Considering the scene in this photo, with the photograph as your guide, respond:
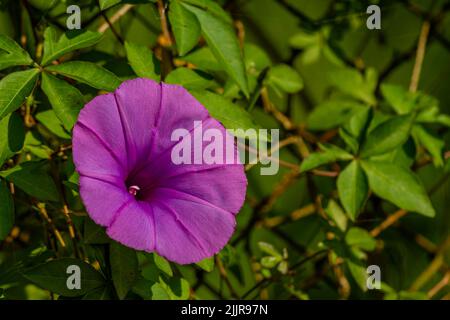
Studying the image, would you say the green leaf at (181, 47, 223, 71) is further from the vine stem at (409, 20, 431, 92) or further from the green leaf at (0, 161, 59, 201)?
the vine stem at (409, 20, 431, 92)

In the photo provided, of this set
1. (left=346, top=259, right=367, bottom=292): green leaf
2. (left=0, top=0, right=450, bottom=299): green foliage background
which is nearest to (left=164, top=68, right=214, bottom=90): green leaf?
(left=0, top=0, right=450, bottom=299): green foliage background

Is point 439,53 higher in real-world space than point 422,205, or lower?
higher

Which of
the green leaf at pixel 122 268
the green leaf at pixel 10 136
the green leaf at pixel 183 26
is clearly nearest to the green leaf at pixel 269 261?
the green leaf at pixel 122 268

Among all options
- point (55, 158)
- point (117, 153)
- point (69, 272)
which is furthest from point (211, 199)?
point (55, 158)

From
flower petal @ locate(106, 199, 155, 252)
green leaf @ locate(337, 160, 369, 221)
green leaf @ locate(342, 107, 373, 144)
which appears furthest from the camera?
green leaf @ locate(342, 107, 373, 144)

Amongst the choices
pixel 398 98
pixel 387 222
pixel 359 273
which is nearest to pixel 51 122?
pixel 359 273

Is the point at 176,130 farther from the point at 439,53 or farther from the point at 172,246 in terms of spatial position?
the point at 439,53

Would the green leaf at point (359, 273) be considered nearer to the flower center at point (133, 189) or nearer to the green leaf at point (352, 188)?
the green leaf at point (352, 188)
